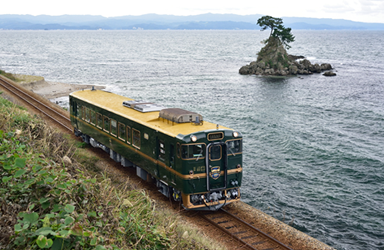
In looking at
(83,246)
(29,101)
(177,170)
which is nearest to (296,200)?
(177,170)

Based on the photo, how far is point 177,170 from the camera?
14.0 meters

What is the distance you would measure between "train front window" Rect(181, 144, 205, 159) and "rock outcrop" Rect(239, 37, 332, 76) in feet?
228

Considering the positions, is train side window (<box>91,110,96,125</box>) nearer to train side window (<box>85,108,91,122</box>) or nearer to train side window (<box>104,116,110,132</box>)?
train side window (<box>85,108,91,122</box>)

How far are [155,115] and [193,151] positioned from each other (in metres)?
3.98

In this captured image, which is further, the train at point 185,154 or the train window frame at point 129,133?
the train window frame at point 129,133

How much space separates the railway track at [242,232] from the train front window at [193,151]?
275 cm

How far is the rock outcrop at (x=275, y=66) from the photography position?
8081 cm

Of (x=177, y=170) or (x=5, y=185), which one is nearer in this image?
(x=5, y=185)

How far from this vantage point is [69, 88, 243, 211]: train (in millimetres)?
13773

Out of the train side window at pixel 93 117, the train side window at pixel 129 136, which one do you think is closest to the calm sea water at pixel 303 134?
the train side window at pixel 129 136

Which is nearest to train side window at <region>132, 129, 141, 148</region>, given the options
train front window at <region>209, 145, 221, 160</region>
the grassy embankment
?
train front window at <region>209, 145, 221, 160</region>

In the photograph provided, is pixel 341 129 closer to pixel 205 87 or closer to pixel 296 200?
pixel 296 200

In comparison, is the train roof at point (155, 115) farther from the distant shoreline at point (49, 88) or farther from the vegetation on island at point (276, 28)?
the vegetation on island at point (276, 28)

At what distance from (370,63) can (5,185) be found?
113288 millimetres
